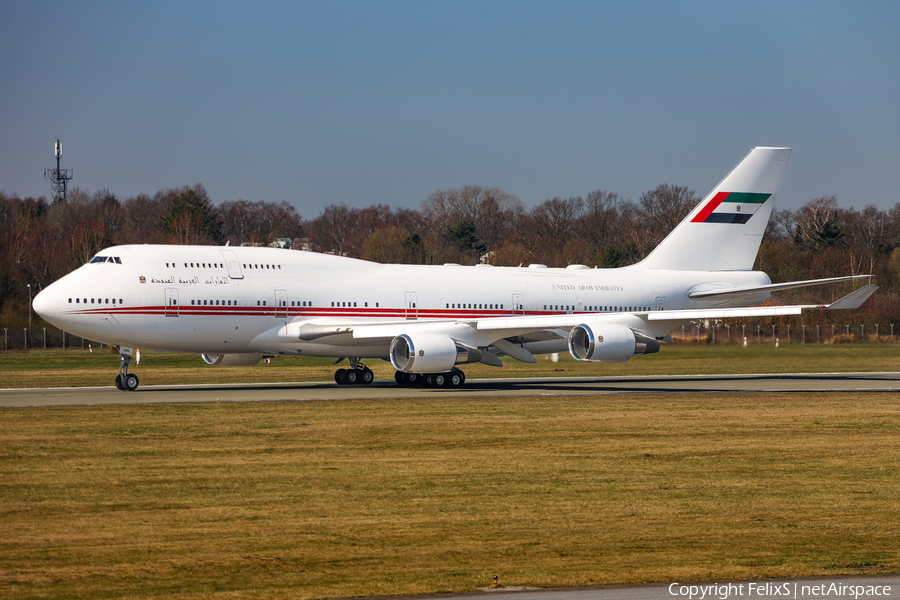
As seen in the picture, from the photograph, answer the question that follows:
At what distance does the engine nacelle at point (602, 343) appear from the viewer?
3406 centimetres

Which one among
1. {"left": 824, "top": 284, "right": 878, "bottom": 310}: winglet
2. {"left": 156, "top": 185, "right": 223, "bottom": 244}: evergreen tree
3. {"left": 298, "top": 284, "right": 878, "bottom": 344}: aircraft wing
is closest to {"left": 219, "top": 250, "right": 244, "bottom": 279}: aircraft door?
{"left": 298, "top": 284, "right": 878, "bottom": 344}: aircraft wing

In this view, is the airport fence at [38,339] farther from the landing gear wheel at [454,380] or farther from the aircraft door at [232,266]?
the landing gear wheel at [454,380]

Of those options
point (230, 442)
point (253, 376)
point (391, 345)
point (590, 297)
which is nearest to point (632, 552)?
point (230, 442)

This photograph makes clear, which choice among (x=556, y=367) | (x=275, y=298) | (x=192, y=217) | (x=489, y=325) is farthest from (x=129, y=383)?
(x=192, y=217)

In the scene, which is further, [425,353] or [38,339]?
[38,339]

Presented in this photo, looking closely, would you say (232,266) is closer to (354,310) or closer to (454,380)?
(354,310)

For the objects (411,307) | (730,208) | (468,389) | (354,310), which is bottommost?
(468,389)

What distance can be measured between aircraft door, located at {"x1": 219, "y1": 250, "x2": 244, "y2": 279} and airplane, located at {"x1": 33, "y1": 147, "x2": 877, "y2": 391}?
0.07m

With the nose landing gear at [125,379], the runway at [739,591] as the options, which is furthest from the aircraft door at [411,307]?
the runway at [739,591]

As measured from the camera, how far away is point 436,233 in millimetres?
129000

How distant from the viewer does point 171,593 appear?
9.42 m

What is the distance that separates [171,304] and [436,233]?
96890mm

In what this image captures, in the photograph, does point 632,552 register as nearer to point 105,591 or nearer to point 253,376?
point 105,591

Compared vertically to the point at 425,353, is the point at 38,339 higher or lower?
higher
